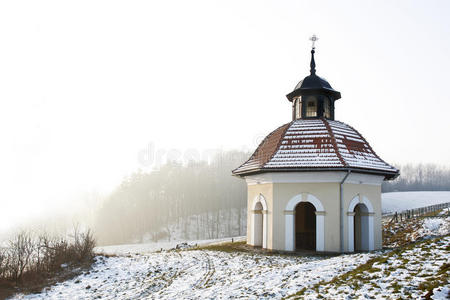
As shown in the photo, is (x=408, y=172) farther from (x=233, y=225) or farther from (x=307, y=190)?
(x=307, y=190)

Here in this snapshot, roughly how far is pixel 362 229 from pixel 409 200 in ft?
161

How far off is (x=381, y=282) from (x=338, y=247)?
23.7 ft

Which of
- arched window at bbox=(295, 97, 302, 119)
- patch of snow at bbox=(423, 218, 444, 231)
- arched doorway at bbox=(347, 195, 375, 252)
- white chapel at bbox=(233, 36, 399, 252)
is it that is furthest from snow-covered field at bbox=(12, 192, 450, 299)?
patch of snow at bbox=(423, 218, 444, 231)

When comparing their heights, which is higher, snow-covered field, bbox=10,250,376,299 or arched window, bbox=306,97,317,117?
arched window, bbox=306,97,317,117

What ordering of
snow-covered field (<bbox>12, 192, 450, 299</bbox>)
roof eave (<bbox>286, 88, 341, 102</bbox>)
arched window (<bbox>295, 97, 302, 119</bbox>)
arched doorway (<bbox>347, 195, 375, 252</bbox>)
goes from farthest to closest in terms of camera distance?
arched window (<bbox>295, 97, 302, 119</bbox>) < roof eave (<bbox>286, 88, 341, 102</bbox>) < arched doorway (<bbox>347, 195, 375, 252</bbox>) < snow-covered field (<bbox>12, 192, 450, 299</bbox>)

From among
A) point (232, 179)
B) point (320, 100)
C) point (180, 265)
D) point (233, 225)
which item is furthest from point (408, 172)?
point (180, 265)

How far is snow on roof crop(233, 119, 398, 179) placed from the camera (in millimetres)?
13734

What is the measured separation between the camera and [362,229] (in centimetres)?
1472

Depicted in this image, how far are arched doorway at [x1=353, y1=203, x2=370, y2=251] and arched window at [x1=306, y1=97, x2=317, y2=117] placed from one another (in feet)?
15.7

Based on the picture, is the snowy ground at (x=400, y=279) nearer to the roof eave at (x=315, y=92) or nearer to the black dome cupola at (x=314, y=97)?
the black dome cupola at (x=314, y=97)

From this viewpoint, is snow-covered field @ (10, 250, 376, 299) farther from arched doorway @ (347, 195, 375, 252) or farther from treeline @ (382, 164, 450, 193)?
treeline @ (382, 164, 450, 193)

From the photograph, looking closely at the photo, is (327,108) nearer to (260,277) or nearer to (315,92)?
(315,92)

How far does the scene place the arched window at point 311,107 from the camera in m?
16.9

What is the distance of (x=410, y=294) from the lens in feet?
18.1
